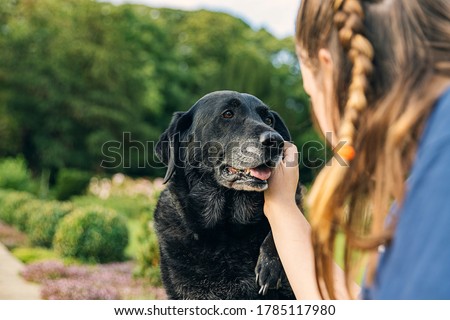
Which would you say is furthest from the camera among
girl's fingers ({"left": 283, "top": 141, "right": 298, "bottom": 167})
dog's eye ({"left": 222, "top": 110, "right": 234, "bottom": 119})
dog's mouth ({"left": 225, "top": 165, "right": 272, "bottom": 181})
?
dog's eye ({"left": 222, "top": 110, "right": 234, "bottom": 119})

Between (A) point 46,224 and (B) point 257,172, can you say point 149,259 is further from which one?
(B) point 257,172

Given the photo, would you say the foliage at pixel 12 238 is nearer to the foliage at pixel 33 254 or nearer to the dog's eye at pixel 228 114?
the foliage at pixel 33 254

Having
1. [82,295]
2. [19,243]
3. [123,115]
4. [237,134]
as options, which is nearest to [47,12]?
[123,115]

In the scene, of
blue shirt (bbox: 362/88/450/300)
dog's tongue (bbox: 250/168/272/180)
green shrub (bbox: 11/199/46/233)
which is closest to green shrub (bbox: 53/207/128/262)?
green shrub (bbox: 11/199/46/233)

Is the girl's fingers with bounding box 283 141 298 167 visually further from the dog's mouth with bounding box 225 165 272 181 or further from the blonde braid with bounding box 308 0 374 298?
the blonde braid with bounding box 308 0 374 298

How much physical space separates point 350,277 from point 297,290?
0.37 m

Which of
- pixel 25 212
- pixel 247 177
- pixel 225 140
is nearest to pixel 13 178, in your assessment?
pixel 25 212

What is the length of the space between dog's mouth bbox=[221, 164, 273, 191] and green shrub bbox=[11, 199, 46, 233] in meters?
8.37

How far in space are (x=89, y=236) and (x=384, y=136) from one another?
27.0 ft

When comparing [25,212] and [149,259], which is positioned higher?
[149,259]

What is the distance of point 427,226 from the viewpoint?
1.15m

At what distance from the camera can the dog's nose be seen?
339 centimetres

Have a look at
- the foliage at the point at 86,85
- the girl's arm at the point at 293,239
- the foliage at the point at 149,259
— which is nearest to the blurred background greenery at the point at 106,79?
the foliage at the point at 86,85
